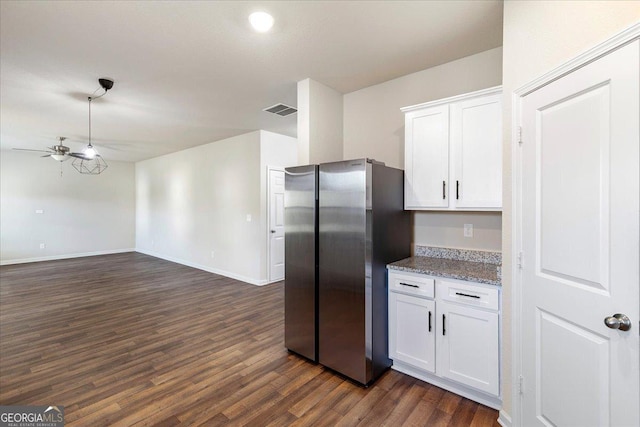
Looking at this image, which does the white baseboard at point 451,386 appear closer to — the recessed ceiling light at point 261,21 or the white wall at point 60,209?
the recessed ceiling light at point 261,21

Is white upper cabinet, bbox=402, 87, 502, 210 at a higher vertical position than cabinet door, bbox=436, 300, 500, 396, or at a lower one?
higher

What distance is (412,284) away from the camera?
2.35 metres

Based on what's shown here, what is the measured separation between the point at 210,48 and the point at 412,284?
8.49ft

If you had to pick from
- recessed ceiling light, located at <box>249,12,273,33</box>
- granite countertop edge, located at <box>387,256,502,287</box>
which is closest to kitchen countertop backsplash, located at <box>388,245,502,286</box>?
granite countertop edge, located at <box>387,256,502,287</box>

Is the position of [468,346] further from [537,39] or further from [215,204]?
[215,204]

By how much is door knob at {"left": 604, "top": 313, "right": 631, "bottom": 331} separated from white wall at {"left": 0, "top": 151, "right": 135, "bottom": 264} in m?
10.1

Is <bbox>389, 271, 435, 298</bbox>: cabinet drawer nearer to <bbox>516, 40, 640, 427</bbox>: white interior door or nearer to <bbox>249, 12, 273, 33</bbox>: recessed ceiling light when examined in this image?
<bbox>516, 40, 640, 427</bbox>: white interior door

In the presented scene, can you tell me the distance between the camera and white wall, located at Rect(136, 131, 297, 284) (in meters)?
5.24

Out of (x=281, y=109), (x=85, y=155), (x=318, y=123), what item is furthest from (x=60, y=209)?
(x=318, y=123)

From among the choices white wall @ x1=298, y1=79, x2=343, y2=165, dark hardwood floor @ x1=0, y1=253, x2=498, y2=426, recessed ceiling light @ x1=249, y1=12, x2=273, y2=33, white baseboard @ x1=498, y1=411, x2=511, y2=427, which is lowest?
dark hardwood floor @ x1=0, y1=253, x2=498, y2=426

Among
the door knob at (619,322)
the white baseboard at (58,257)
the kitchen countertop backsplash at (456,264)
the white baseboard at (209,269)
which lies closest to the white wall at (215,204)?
the white baseboard at (209,269)

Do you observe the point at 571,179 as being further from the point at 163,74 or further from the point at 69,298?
the point at 69,298

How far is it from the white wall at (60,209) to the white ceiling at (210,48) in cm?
400

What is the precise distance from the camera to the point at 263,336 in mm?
3215
